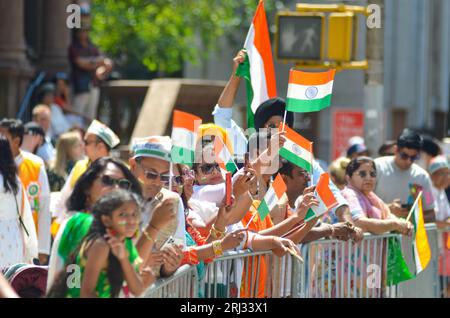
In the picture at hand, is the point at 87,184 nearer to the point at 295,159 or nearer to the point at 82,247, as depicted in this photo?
the point at 82,247

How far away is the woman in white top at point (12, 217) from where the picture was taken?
834cm

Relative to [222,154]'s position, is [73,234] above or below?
below

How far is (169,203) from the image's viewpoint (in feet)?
19.2

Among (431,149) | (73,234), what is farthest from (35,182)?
(431,149)

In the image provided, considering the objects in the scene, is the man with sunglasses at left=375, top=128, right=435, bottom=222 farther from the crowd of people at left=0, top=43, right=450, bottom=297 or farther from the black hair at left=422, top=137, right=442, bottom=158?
the black hair at left=422, top=137, right=442, bottom=158

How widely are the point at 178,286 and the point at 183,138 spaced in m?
1.26

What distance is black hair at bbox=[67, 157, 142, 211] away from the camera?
605 cm

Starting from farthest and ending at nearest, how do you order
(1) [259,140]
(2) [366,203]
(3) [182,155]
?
1. (2) [366,203]
2. (1) [259,140]
3. (3) [182,155]

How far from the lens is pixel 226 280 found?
7.59 meters

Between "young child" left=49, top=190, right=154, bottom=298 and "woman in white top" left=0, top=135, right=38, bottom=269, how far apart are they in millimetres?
2752

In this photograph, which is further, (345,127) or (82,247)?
(345,127)

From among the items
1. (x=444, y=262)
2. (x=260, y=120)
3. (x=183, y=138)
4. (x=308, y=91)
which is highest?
(x=308, y=91)

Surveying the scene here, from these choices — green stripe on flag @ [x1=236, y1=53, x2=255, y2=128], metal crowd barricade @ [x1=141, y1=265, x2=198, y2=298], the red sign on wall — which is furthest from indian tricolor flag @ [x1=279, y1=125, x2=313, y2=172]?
the red sign on wall
